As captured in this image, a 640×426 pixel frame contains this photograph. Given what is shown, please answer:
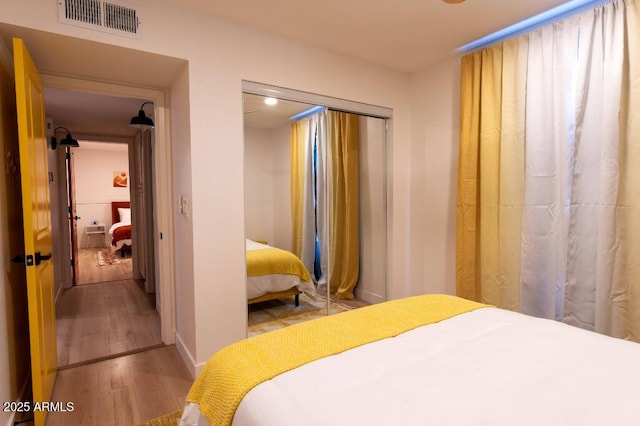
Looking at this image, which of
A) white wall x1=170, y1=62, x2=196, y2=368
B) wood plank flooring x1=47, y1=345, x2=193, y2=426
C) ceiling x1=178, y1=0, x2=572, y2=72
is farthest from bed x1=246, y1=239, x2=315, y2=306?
ceiling x1=178, y1=0, x2=572, y2=72

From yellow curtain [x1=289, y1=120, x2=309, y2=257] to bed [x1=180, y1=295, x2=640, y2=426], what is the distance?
5.00ft

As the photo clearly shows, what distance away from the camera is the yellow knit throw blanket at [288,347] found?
1141 mm

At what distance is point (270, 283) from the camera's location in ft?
9.92

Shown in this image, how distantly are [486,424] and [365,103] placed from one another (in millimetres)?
2746

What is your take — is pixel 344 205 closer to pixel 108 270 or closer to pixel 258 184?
pixel 258 184

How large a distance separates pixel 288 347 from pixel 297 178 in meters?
1.90

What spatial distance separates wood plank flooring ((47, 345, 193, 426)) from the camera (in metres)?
2.04

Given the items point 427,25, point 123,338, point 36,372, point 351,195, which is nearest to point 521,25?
point 427,25

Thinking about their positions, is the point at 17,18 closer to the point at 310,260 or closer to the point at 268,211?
the point at 268,211

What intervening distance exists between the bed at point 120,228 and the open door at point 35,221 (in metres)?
5.34

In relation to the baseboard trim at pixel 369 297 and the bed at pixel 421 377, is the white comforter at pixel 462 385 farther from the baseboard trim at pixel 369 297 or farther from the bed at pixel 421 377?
the baseboard trim at pixel 369 297

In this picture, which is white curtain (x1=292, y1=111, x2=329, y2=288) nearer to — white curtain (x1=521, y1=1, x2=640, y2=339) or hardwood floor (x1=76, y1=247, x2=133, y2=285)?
white curtain (x1=521, y1=1, x2=640, y2=339)

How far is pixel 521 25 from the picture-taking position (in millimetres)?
2539

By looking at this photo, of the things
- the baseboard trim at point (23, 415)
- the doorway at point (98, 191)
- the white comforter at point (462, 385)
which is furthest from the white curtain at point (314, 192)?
the doorway at point (98, 191)
